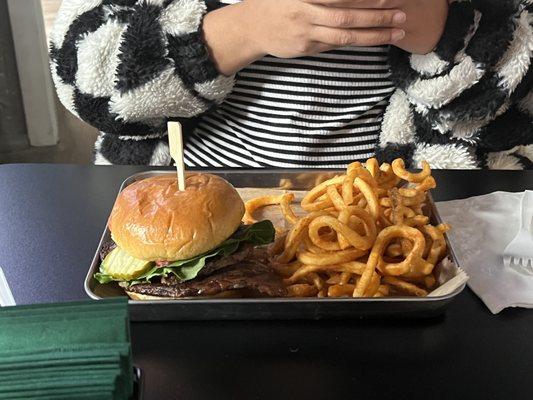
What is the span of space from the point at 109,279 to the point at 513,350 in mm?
449

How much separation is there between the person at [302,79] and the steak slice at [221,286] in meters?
0.40

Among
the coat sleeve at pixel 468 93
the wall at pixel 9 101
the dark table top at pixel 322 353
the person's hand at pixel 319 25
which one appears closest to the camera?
the dark table top at pixel 322 353

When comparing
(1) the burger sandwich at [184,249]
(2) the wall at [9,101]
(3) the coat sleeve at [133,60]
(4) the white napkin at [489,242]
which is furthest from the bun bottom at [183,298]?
(2) the wall at [9,101]

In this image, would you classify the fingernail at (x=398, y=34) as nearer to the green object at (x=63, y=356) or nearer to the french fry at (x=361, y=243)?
the french fry at (x=361, y=243)

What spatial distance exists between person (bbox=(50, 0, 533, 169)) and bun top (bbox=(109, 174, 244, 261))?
315mm

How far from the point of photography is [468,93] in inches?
42.8

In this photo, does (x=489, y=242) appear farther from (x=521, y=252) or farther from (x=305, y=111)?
(x=305, y=111)

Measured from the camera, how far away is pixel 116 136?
1205mm

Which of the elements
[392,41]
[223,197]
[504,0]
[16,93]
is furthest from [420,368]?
[16,93]

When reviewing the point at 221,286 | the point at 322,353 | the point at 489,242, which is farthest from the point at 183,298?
the point at 489,242

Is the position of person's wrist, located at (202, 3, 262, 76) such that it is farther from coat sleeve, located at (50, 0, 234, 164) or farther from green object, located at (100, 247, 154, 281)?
green object, located at (100, 247, 154, 281)

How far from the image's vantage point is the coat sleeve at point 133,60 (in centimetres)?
104

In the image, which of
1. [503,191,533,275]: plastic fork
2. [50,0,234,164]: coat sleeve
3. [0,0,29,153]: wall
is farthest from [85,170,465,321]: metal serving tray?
[0,0,29,153]: wall

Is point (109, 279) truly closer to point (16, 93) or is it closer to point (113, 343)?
point (113, 343)
